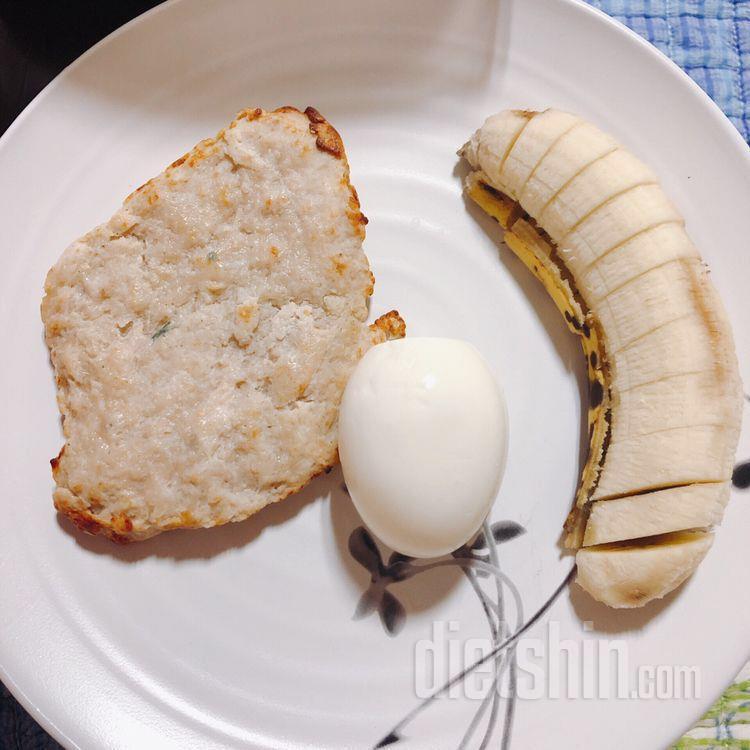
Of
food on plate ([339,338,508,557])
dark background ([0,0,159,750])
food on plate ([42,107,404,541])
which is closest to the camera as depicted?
food on plate ([339,338,508,557])

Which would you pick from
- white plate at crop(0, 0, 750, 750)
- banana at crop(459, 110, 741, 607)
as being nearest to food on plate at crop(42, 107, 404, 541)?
white plate at crop(0, 0, 750, 750)

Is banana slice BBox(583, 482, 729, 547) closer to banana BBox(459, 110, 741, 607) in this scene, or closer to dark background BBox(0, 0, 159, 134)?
banana BBox(459, 110, 741, 607)

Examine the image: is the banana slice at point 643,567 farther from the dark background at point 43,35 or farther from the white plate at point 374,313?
the dark background at point 43,35

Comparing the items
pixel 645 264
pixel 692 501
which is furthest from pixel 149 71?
pixel 692 501

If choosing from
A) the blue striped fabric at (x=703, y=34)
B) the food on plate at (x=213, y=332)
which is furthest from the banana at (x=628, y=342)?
the blue striped fabric at (x=703, y=34)

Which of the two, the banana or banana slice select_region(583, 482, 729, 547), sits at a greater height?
the banana

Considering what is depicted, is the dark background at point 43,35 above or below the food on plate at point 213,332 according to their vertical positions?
above

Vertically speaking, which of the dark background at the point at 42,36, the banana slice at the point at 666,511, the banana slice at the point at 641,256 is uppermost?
the dark background at the point at 42,36
